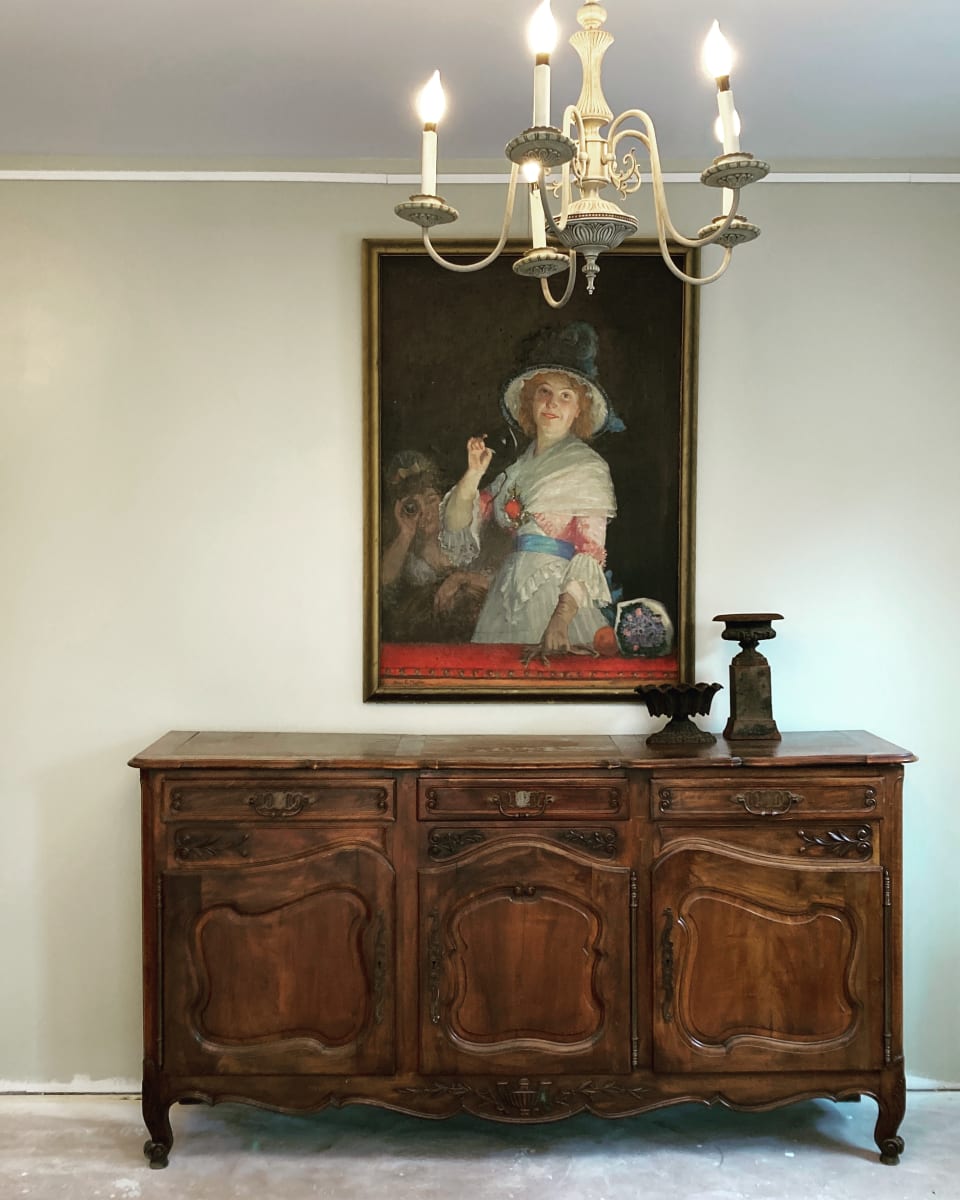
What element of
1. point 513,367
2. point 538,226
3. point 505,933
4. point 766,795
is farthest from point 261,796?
point 538,226

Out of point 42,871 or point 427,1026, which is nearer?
point 427,1026

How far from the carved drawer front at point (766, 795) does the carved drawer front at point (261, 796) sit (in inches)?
29.0

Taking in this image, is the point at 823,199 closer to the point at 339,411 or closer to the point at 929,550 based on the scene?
the point at 929,550

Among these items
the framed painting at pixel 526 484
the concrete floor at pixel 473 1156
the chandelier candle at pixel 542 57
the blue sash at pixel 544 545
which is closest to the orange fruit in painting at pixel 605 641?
the framed painting at pixel 526 484

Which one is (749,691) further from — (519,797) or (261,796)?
(261,796)

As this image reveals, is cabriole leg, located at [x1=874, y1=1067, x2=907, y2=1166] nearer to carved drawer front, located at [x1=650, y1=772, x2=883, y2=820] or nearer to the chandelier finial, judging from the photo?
carved drawer front, located at [x1=650, y1=772, x2=883, y2=820]

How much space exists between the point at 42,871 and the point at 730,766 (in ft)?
6.84

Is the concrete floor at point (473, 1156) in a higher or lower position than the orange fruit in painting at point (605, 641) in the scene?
lower

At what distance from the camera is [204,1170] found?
2.60m

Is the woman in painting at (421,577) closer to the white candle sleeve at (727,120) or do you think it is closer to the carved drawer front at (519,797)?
the carved drawer front at (519,797)

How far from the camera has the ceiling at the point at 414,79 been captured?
87.7 inches

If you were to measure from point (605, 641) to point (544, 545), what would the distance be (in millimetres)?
349

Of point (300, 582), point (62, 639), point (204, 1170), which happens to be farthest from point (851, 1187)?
point (62, 639)

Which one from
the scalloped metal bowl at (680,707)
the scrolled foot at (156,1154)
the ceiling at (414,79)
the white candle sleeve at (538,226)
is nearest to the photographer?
the white candle sleeve at (538,226)
